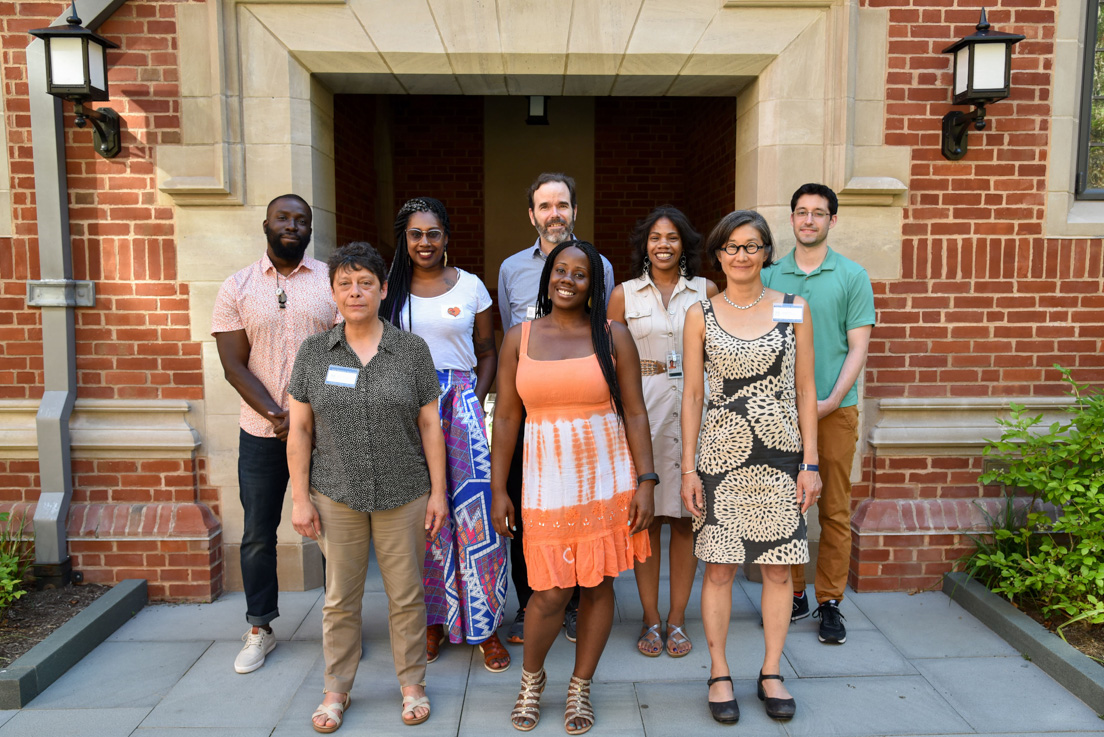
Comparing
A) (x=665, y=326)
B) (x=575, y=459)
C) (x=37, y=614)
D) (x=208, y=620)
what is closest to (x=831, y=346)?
(x=665, y=326)

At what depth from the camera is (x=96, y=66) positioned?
3801mm

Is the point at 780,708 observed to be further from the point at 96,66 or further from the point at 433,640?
the point at 96,66

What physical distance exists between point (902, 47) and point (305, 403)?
3.57m

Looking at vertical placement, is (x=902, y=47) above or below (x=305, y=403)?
above

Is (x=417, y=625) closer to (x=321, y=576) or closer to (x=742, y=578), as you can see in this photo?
(x=321, y=576)

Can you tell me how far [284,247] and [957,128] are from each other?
Answer: 3.47 meters

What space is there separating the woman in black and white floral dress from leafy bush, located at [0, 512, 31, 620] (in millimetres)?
3281

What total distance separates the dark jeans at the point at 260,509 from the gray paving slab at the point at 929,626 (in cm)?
297

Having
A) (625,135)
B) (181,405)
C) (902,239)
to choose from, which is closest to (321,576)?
(181,405)

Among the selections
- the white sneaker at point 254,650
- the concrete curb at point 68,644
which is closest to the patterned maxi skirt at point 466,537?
the white sneaker at point 254,650

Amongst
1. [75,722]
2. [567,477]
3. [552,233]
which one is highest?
[552,233]

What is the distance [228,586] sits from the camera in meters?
4.35

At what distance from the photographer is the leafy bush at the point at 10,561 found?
3.75 m

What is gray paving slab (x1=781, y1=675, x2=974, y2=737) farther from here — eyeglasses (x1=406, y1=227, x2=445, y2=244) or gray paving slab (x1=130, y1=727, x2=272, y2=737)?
eyeglasses (x1=406, y1=227, x2=445, y2=244)
